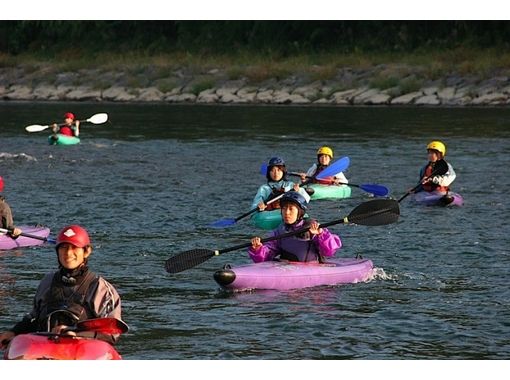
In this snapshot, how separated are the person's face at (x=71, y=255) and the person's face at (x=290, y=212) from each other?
4.20m

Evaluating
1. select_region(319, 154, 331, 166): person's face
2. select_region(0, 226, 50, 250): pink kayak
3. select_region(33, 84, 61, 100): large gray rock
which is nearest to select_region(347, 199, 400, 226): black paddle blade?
select_region(0, 226, 50, 250): pink kayak

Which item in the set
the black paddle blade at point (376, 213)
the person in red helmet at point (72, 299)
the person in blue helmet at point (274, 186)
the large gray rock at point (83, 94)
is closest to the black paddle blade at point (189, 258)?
the black paddle blade at point (376, 213)

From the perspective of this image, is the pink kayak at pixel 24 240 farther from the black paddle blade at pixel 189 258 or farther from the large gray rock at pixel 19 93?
the large gray rock at pixel 19 93

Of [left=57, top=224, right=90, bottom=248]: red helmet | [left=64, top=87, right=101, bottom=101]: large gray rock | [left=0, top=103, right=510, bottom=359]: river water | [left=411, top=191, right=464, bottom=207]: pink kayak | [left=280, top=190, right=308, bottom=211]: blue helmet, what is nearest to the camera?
[left=57, top=224, right=90, bottom=248]: red helmet

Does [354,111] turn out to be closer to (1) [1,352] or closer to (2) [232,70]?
(2) [232,70]

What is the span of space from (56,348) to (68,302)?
0.53m

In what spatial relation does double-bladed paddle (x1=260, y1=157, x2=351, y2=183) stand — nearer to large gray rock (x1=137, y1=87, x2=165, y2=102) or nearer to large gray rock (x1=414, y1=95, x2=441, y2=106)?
large gray rock (x1=414, y1=95, x2=441, y2=106)

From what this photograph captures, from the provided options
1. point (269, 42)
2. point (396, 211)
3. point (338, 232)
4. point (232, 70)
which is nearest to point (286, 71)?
point (232, 70)

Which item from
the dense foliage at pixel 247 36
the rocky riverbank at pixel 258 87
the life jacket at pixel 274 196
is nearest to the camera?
the life jacket at pixel 274 196

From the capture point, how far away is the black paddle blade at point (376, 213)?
13.8m

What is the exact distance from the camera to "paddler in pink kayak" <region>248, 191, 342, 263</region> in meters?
13.0

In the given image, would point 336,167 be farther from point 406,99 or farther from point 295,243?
point 406,99

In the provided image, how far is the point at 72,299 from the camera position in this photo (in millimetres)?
9039

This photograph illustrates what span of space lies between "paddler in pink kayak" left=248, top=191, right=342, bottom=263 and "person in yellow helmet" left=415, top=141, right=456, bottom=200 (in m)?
6.55
